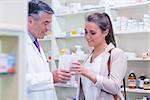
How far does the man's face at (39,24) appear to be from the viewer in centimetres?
202

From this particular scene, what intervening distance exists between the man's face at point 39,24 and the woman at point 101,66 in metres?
0.34

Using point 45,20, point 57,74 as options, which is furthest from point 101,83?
point 45,20

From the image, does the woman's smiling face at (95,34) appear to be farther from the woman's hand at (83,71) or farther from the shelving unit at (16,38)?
the shelving unit at (16,38)

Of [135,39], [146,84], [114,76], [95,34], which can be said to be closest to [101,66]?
[114,76]

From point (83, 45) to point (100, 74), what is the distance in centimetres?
221

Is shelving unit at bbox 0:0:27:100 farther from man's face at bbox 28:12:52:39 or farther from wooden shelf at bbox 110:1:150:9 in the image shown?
wooden shelf at bbox 110:1:150:9

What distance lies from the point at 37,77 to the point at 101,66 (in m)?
0.54

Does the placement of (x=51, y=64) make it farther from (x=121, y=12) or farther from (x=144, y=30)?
(x=144, y=30)

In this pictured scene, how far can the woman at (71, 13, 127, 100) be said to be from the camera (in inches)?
81.9

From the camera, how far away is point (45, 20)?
6.77ft

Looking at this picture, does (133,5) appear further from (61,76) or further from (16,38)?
(16,38)

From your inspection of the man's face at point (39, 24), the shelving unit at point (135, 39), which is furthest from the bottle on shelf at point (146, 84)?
the man's face at point (39, 24)

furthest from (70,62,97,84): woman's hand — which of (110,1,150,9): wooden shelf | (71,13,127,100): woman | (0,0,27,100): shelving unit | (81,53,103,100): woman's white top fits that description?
(110,1,150,9): wooden shelf

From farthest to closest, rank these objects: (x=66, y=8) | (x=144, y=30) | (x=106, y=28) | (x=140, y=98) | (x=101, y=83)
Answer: (x=66, y=8) → (x=140, y=98) → (x=144, y=30) → (x=106, y=28) → (x=101, y=83)
